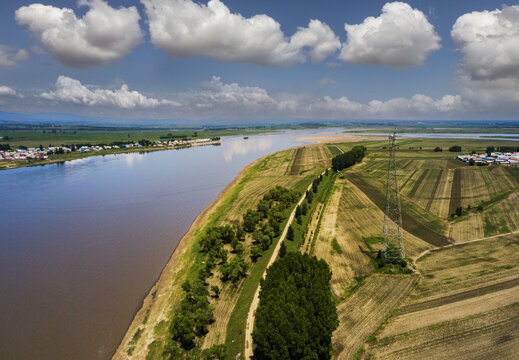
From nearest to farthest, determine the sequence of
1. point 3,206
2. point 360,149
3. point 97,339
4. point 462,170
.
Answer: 1. point 97,339
2. point 3,206
3. point 462,170
4. point 360,149

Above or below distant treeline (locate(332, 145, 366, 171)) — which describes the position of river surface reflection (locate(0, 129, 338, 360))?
below

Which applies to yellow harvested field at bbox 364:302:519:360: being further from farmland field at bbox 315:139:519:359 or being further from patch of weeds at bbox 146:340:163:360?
patch of weeds at bbox 146:340:163:360

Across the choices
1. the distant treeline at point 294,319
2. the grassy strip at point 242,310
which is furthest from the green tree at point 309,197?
the distant treeline at point 294,319

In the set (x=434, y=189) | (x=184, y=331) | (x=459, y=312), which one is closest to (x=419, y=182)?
(x=434, y=189)

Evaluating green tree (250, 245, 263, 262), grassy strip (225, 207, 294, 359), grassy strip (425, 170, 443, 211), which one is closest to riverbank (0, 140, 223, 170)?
green tree (250, 245, 263, 262)

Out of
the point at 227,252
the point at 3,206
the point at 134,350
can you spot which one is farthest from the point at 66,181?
the point at 134,350

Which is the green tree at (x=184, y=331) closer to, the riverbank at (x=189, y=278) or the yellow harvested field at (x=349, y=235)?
the riverbank at (x=189, y=278)

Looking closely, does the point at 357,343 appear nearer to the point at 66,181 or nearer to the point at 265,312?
the point at 265,312
